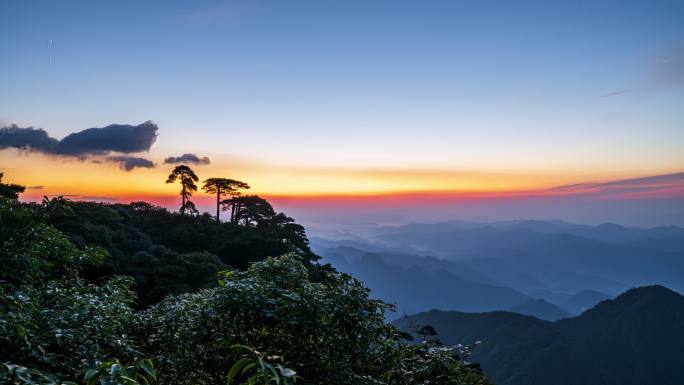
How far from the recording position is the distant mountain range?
107750mm

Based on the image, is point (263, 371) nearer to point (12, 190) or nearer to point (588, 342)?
point (12, 190)

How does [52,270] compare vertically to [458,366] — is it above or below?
above

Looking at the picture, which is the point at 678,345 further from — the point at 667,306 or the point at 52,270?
the point at 52,270

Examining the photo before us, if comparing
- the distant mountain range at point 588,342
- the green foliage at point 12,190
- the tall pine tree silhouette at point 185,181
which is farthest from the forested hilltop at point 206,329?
the distant mountain range at point 588,342

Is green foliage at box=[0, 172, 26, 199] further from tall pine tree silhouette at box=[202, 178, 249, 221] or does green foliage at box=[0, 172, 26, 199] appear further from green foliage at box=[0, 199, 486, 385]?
tall pine tree silhouette at box=[202, 178, 249, 221]

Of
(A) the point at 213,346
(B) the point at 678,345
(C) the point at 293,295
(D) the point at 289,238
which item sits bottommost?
(B) the point at 678,345

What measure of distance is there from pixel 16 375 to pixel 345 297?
412 centimetres

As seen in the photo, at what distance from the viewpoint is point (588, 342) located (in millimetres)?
129125

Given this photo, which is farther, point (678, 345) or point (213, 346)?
point (678, 345)

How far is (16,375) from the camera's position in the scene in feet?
7.91

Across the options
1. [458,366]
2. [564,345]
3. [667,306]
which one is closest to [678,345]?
[667,306]

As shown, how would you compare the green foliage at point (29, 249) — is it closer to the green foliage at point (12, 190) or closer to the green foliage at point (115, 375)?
the green foliage at point (115, 375)

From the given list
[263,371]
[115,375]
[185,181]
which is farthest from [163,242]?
[263,371]

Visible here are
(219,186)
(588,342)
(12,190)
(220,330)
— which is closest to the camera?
(220,330)
